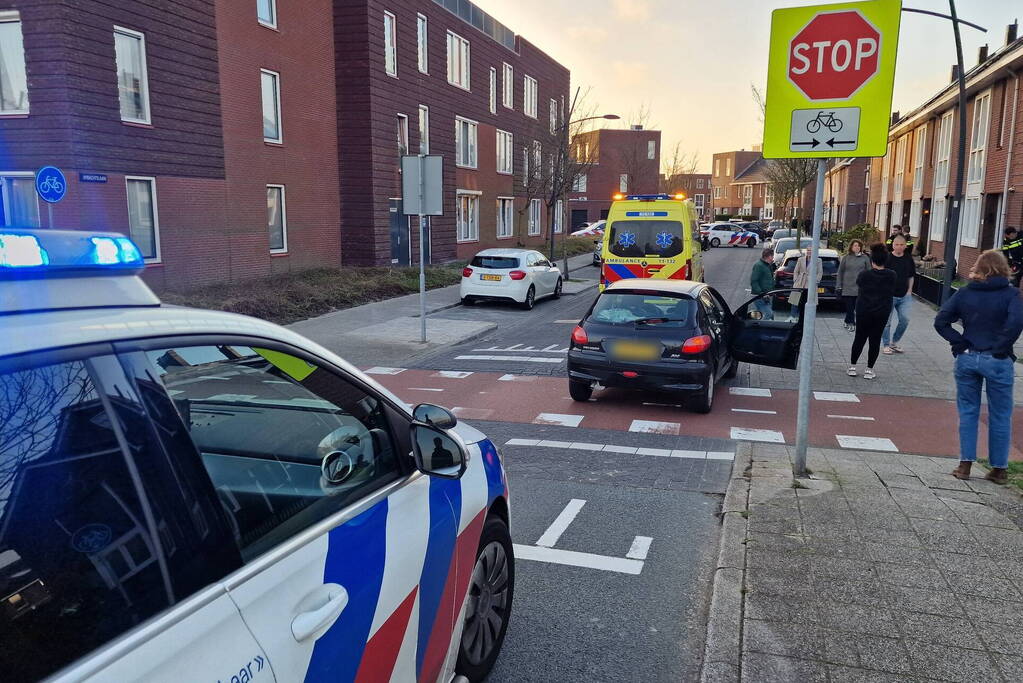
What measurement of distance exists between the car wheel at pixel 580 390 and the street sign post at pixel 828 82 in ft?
11.3

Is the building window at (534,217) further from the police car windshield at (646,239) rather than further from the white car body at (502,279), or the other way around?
the police car windshield at (646,239)

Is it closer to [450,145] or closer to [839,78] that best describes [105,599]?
[839,78]

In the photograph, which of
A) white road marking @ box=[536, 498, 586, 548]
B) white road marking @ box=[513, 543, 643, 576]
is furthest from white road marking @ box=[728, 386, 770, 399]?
white road marking @ box=[513, 543, 643, 576]

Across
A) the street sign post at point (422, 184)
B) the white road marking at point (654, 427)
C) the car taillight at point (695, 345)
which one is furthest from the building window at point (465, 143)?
the white road marking at point (654, 427)

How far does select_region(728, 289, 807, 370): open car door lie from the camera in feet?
28.9

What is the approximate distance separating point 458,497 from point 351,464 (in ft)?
1.96

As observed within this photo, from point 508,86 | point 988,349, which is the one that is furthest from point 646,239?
point 508,86

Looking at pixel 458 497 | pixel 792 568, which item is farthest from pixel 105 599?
pixel 792 568

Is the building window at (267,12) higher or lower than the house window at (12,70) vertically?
higher

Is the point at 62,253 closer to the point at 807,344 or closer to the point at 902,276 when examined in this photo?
the point at 807,344

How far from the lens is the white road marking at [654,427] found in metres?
7.89

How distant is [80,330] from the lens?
158cm

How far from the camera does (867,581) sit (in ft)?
13.4

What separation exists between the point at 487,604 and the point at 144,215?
592 inches
